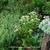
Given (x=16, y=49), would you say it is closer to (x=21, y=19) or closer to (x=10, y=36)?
(x=10, y=36)

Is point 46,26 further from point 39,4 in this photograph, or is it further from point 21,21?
point 39,4

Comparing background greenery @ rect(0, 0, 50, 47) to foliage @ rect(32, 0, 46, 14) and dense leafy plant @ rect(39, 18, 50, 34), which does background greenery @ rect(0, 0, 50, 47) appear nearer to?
foliage @ rect(32, 0, 46, 14)

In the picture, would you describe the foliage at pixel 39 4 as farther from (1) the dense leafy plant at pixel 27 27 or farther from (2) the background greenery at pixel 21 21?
(1) the dense leafy plant at pixel 27 27

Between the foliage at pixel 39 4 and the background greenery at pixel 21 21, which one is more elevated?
the foliage at pixel 39 4

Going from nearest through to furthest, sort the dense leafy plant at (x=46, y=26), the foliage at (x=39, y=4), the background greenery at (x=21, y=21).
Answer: the dense leafy plant at (x=46, y=26) < the background greenery at (x=21, y=21) < the foliage at (x=39, y=4)

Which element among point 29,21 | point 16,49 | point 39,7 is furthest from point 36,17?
point 16,49

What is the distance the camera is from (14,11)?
5695 mm

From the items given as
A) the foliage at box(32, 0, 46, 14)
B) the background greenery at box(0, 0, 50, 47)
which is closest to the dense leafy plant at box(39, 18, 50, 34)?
the background greenery at box(0, 0, 50, 47)

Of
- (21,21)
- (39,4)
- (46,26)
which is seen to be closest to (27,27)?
(21,21)

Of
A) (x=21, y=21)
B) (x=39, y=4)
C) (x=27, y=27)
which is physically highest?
(x=39, y=4)

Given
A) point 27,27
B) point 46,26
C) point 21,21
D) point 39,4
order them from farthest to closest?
1. point 39,4
2. point 21,21
3. point 27,27
4. point 46,26

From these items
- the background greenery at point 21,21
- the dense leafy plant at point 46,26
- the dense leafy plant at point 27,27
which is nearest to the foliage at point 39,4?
the background greenery at point 21,21

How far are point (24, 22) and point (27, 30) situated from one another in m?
0.22

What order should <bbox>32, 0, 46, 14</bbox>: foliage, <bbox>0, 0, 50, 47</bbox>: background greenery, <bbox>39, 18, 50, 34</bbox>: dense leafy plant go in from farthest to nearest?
<bbox>32, 0, 46, 14</bbox>: foliage, <bbox>0, 0, 50, 47</bbox>: background greenery, <bbox>39, 18, 50, 34</bbox>: dense leafy plant
